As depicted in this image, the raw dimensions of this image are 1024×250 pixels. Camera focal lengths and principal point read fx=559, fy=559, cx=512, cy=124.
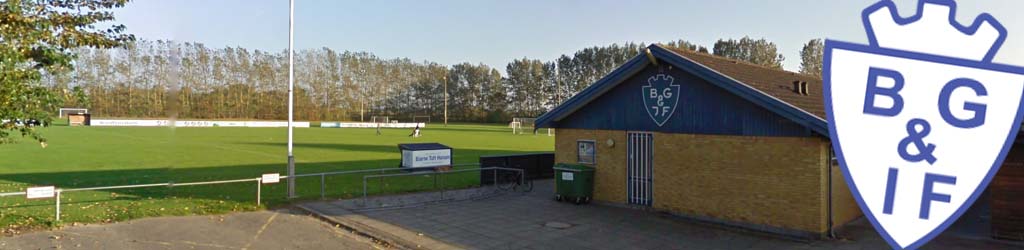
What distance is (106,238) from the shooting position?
9289 mm

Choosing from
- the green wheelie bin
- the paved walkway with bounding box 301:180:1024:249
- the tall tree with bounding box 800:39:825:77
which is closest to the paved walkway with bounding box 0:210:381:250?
the paved walkway with bounding box 301:180:1024:249

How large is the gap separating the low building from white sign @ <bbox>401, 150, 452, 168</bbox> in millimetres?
5740

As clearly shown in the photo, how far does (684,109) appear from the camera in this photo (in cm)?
1170

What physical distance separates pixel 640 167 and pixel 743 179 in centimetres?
257

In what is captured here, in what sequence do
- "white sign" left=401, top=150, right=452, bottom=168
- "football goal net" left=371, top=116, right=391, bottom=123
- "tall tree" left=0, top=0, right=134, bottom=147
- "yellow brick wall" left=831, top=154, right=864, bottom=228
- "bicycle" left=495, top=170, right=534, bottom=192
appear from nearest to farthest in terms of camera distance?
1. "tall tree" left=0, top=0, right=134, bottom=147
2. "yellow brick wall" left=831, top=154, right=864, bottom=228
3. "bicycle" left=495, top=170, right=534, bottom=192
4. "white sign" left=401, top=150, right=452, bottom=168
5. "football goal net" left=371, top=116, right=391, bottom=123

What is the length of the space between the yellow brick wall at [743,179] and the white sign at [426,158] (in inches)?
297

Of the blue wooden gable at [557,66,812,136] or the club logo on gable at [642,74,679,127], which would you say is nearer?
the blue wooden gable at [557,66,812,136]

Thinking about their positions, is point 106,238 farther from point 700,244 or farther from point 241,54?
point 241,54

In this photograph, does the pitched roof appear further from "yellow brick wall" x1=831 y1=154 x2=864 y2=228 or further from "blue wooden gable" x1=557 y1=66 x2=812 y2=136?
"yellow brick wall" x1=831 y1=154 x2=864 y2=228

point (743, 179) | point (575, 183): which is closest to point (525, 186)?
point (575, 183)

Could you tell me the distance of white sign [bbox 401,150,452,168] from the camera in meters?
18.6

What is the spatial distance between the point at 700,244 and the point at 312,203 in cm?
867

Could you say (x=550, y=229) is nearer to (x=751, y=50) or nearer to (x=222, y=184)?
(x=222, y=184)

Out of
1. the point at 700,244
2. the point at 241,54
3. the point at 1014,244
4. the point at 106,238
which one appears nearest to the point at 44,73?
the point at 106,238
